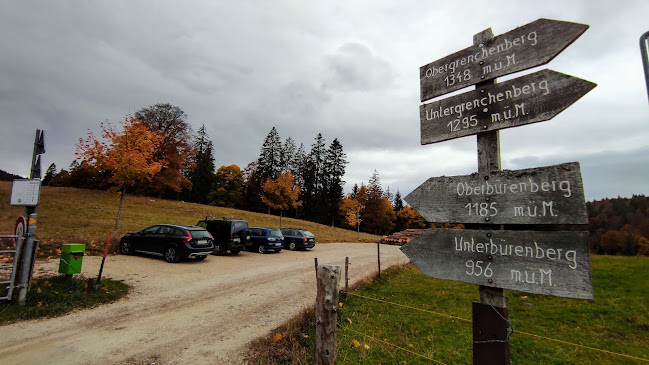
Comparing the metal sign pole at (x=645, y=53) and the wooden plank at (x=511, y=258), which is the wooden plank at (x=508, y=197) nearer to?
the wooden plank at (x=511, y=258)

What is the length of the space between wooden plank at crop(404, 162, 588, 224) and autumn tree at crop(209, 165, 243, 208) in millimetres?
55046

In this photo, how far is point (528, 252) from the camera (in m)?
2.06

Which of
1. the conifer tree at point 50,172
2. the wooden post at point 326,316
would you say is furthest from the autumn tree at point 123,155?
the conifer tree at point 50,172

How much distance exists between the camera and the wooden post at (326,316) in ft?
10.4

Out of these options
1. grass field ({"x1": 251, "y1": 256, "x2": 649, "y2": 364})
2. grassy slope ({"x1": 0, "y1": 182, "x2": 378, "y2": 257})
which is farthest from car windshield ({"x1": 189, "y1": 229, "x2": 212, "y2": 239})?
grass field ({"x1": 251, "y1": 256, "x2": 649, "y2": 364})

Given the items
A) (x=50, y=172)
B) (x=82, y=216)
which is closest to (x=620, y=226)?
(x=82, y=216)

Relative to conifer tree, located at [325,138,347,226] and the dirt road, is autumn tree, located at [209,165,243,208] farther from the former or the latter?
the dirt road

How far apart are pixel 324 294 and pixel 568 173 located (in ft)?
8.27

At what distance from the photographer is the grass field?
4617mm

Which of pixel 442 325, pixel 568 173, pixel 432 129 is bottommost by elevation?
pixel 442 325

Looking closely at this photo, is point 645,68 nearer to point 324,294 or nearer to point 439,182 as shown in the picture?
point 439,182

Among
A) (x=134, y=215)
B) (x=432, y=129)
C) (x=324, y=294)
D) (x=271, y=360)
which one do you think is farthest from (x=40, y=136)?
(x=134, y=215)

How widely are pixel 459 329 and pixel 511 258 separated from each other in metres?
4.57

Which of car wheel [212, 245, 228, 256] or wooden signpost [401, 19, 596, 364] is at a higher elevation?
wooden signpost [401, 19, 596, 364]
